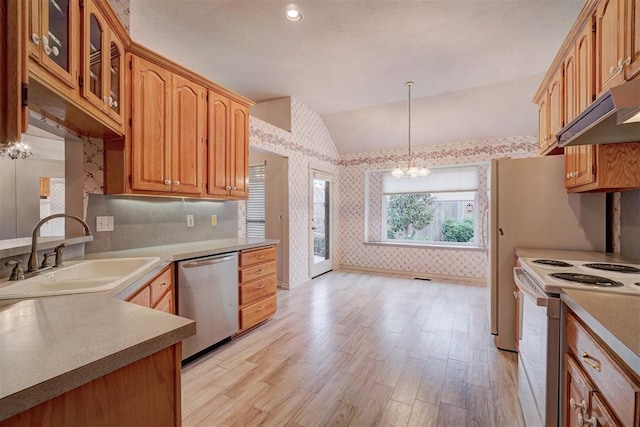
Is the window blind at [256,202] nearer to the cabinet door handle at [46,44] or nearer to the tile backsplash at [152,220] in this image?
the tile backsplash at [152,220]

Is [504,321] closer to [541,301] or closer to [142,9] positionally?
[541,301]

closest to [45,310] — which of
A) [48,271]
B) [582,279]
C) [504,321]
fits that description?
[48,271]

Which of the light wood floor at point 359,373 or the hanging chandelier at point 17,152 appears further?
the light wood floor at point 359,373

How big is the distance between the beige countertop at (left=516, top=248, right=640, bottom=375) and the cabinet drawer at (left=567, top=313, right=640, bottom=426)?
0.18 ft

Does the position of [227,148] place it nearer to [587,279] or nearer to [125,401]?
[125,401]

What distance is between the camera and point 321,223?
5.55 m

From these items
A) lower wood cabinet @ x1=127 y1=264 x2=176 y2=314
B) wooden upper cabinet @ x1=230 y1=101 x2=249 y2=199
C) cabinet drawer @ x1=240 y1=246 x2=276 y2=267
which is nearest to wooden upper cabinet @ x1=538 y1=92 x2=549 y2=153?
cabinet drawer @ x1=240 y1=246 x2=276 y2=267

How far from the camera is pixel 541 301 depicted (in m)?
1.33

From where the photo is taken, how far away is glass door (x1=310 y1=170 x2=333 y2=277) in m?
5.11

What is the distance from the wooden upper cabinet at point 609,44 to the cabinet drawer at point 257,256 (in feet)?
9.17

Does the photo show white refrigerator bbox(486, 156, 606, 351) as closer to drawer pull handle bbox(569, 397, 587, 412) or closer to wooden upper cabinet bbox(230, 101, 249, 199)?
drawer pull handle bbox(569, 397, 587, 412)

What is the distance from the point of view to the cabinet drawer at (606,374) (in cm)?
75

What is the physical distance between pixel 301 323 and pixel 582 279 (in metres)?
2.43

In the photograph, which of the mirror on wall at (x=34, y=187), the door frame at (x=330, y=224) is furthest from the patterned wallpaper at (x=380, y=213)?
the mirror on wall at (x=34, y=187)
